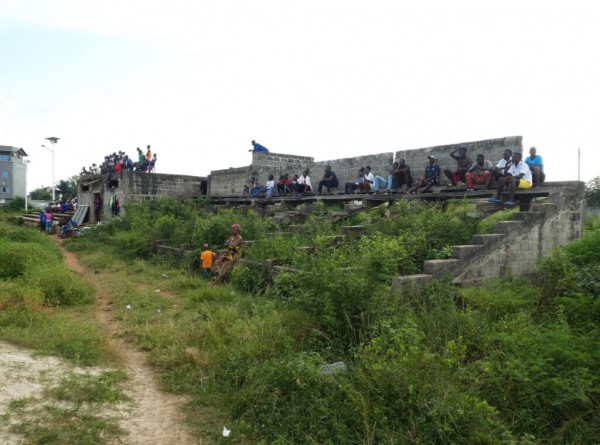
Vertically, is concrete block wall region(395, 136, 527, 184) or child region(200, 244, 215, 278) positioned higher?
concrete block wall region(395, 136, 527, 184)

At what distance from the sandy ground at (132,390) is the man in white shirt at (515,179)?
22.7ft

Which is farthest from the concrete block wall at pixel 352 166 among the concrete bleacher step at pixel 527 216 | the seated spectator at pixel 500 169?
the concrete bleacher step at pixel 527 216

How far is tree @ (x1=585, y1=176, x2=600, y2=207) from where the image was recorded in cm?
2489

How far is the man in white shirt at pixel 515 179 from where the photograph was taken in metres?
8.55

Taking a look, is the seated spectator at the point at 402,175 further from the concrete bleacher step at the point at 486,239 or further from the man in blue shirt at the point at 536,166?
the concrete bleacher step at the point at 486,239

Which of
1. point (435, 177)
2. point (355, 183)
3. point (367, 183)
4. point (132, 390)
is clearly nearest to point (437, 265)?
point (132, 390)

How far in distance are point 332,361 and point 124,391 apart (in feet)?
6.97

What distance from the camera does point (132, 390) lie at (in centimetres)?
448

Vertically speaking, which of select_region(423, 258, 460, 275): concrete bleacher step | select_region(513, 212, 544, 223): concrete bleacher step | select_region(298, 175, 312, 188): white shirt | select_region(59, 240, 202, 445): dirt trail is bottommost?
select_region(59, 240, 202, 445): dirt trail

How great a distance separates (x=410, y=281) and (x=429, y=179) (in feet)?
19.9

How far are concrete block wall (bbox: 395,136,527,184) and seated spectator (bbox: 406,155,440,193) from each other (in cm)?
46

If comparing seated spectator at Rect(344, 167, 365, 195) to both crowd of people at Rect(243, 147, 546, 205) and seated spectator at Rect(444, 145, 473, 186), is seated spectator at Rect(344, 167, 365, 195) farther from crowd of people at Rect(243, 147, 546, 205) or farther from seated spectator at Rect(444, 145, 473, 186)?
seated spectator at Rect(444, 145, 473, 186)

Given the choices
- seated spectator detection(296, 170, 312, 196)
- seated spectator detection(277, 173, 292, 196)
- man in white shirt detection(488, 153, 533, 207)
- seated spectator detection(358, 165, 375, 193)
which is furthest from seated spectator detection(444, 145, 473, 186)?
seated spectator detection(277, 173, 292, 196)

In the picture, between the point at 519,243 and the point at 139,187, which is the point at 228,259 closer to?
the point at 519,243
